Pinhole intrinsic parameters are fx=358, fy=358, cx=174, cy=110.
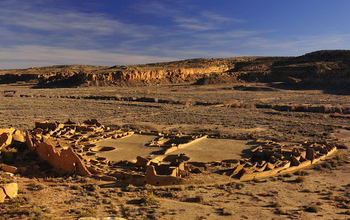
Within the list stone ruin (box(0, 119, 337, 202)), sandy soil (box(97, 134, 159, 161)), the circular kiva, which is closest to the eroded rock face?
stone ruin (box(0, 119, 337, 202))

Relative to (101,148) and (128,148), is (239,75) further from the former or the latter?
(101,148)

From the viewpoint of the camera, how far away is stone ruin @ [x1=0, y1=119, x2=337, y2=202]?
12633 mm

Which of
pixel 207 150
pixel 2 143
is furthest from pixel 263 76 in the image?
pixel 2 143

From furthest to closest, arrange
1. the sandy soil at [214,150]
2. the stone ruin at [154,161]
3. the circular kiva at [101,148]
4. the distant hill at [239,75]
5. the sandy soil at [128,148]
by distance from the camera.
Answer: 1. the distant hill at [239,75]
2. the circular kiva at [101,148]
3. the sandy soil at [214,150]
4. the sandy soil at [128,148]
5. the stone ruin at [154,161]

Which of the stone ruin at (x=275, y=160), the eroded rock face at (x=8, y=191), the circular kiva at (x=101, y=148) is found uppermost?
the eroded rock face at (x=8, y=191)

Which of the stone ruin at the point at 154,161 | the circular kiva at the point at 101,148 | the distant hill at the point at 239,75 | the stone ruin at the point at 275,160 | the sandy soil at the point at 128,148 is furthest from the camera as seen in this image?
the distant hill at the point at 239,75

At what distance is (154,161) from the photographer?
14922mm

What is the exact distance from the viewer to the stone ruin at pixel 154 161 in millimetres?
12633

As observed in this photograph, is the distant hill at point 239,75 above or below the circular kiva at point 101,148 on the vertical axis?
above

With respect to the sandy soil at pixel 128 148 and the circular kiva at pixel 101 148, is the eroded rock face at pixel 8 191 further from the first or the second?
the circular kiva at pixel 101 148

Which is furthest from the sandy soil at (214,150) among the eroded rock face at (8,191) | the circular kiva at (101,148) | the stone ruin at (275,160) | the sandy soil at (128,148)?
the eroded rock face at (8,191)

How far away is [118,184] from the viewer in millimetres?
12133

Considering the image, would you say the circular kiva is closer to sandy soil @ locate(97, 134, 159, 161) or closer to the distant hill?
sandy soil @ locate(97, 134, 159, 161)

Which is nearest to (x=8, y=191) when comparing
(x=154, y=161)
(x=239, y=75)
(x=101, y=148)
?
(x=154, y=161)
